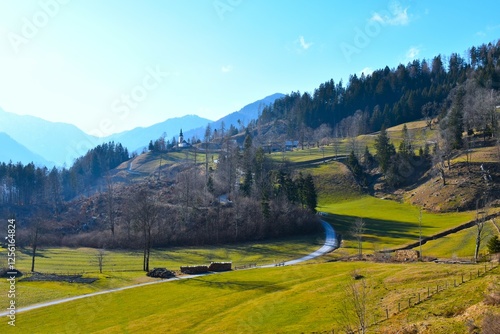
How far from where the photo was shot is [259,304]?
3756 cm

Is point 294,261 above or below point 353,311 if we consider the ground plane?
below

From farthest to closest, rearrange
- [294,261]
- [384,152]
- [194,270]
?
[384,152] < [294,261] < [194,270]

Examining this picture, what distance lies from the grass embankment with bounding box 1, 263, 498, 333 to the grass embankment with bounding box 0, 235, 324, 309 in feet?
20.3

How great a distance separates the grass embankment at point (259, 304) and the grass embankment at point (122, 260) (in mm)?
6186

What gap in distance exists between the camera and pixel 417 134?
151m

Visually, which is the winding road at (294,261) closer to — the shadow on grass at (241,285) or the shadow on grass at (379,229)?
the shadow on grass at (379,229)

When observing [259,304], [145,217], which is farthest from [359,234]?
[145,217]

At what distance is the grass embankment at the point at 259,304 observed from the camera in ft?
97.9

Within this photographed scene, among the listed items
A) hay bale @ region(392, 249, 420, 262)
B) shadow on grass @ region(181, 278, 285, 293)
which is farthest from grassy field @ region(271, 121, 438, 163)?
shadow on grass @ region(181, 278, 285, 293)

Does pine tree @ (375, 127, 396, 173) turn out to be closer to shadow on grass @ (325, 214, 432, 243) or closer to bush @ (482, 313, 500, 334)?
shadow on grass @ (325, 214, 432, 243)

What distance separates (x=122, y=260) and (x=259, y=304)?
41072 millimetres

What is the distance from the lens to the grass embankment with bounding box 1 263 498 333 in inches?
1174

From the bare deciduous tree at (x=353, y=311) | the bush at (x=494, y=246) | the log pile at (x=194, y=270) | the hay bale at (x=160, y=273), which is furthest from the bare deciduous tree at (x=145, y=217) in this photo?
the bush at (x=494, y=246)

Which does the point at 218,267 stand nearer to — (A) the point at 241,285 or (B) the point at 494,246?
(A) the point at 241,285
